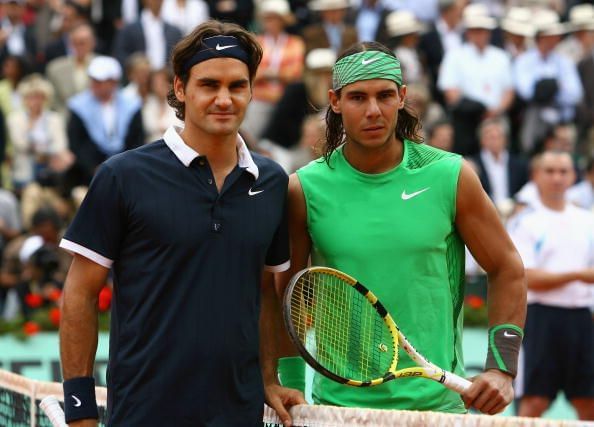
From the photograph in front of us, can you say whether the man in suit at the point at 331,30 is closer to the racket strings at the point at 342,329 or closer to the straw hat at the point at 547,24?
the straw hat at the point at 547,24

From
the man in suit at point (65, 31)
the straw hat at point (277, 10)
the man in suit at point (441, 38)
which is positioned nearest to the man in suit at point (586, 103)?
the man in suit at point (441, 38)

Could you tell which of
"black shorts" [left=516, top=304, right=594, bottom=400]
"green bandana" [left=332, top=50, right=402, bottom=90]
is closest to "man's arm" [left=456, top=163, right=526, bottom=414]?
"green bandana" [left=332, top=50, right=402, bottom=90]

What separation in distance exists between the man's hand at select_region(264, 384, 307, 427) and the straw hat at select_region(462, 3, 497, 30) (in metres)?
10.9

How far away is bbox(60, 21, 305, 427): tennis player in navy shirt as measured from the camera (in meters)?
4.46

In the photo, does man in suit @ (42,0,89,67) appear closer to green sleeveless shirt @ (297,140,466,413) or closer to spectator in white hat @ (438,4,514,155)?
spectator in white hat @ (438,4,514,155)

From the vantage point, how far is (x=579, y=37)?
16156 mm

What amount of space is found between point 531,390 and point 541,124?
5.86 metres

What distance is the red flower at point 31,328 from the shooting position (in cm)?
1025

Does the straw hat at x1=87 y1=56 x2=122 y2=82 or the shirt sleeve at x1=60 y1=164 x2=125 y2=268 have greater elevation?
the shirt sleeve at x1=60 y1=164 x2=125 y2=268

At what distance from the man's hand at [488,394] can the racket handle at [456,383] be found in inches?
0.6

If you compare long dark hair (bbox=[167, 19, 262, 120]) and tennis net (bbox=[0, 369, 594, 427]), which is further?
long dark hair (bbox=[167, 19, 262, 120])

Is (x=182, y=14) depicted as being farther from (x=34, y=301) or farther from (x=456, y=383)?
(x=456, y=383)

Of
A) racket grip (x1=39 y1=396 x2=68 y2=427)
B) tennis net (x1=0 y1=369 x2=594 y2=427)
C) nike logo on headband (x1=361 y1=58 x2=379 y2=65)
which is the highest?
nike logo on headband (x1=361 y1=58 x2=379 y2=65)

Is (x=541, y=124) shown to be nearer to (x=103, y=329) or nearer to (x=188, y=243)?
(x=103, y=329)
